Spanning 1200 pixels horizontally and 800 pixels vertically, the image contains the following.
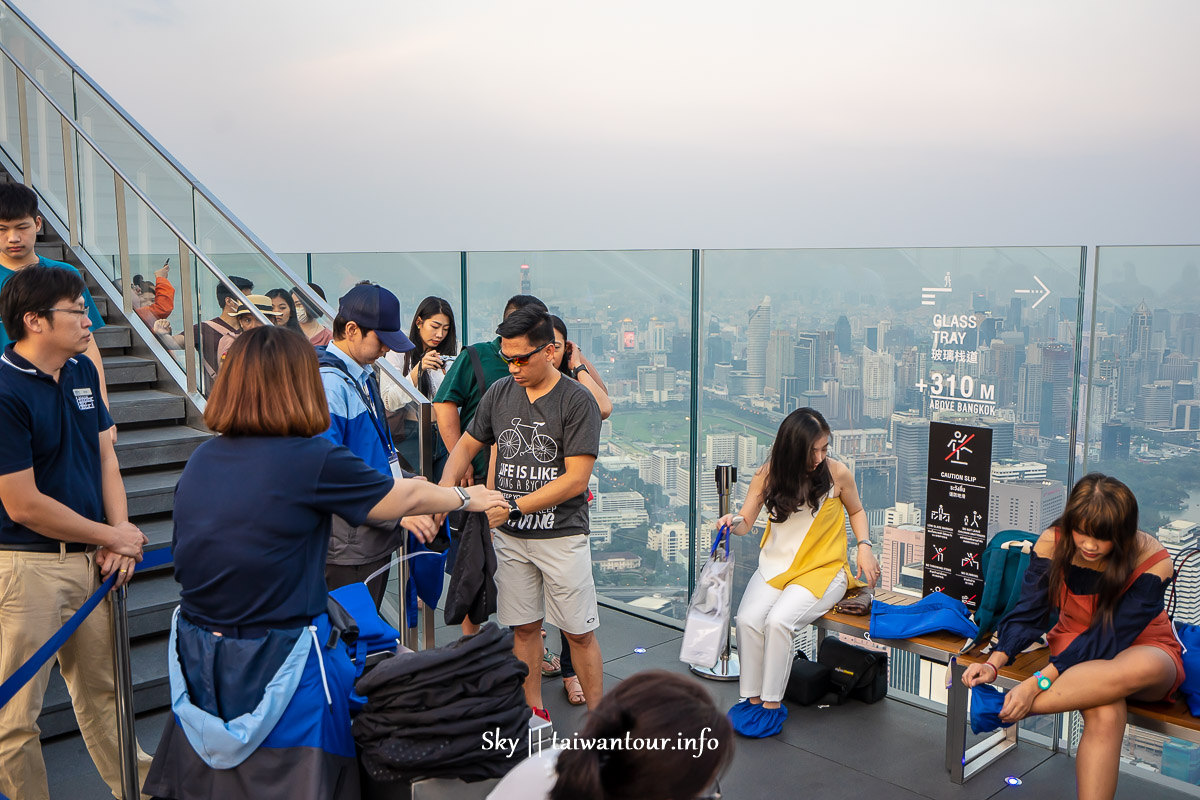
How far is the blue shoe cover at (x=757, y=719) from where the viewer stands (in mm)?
3918

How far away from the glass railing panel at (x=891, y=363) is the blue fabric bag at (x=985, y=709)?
0.70m

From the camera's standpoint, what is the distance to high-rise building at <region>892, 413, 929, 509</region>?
424 cm

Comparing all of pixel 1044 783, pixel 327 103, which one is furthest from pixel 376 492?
pixel 327 103

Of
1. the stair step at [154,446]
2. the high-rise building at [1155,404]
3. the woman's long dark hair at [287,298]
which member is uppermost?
the woman's long dark hair at [287,298]

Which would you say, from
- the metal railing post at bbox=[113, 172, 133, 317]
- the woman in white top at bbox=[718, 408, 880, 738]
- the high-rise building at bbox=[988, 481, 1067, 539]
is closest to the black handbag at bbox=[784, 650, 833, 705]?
the woman in white top at bbox=[718, 408, 880, 738]

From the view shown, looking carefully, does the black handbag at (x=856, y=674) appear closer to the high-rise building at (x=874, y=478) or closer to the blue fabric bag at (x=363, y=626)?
the high-rise building at (x=874, y=478)

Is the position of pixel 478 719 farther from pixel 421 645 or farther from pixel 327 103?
pixel 327 103

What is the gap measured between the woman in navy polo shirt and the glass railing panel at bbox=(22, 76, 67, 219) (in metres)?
4.67

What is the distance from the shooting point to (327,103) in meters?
10.2

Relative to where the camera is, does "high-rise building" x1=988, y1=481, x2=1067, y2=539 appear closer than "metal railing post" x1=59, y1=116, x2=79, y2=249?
Yes

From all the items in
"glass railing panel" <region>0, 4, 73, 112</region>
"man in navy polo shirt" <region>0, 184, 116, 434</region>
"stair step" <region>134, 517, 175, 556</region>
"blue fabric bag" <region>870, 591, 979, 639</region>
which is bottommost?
"blue fabric bag" <region>870, 591, 979, 639</region>

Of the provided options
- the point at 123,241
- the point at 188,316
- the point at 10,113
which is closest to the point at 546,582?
the point at 188,316

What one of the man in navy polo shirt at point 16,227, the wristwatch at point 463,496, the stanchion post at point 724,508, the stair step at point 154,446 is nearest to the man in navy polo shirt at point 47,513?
the man in navy polo shirt at point 16,227

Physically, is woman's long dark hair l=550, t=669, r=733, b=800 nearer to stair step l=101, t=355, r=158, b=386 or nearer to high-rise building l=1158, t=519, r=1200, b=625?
high-rise building l=1158, t=519, r=1200, b=625
